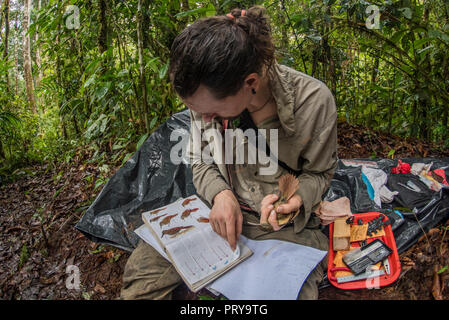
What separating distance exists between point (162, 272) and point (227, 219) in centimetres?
38

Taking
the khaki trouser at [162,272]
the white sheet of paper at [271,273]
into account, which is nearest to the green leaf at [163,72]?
the khaki trouser at [162,272]

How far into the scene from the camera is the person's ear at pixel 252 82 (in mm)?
995

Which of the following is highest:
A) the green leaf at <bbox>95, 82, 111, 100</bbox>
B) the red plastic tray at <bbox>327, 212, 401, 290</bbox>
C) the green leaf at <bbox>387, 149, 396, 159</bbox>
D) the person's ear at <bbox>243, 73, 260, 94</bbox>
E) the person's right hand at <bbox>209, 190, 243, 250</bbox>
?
the person's ear at <bbox>243, 73, 260, 94</bbox>

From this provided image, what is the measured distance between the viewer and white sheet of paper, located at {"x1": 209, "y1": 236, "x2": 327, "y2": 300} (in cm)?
109

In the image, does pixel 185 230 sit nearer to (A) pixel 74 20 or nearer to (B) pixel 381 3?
(B) pixel 381 3

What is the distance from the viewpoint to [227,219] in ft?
3.84

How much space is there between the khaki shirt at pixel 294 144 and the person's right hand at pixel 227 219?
0.11m

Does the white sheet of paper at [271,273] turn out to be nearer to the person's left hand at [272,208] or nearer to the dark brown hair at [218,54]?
the person's left hand at [272,208]

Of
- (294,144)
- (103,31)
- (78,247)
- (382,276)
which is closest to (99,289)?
(78,247)

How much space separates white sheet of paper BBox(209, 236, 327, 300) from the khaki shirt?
12 cm

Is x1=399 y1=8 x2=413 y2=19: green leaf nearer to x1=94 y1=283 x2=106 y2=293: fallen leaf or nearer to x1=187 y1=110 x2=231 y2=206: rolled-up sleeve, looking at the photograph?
x1=187 y1=110 x2=231 y2=206: rolled-up sleeve

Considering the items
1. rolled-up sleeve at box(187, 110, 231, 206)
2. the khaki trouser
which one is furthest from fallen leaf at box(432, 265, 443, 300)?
rolled-up sleeve at box(187, 110, 231, 206)

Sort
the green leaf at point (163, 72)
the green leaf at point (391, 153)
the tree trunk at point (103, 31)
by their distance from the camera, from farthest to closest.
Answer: the tree trunk at point (103, 31) < the green leaf at point (391, 153) < the green leaf at point (163, 72)
